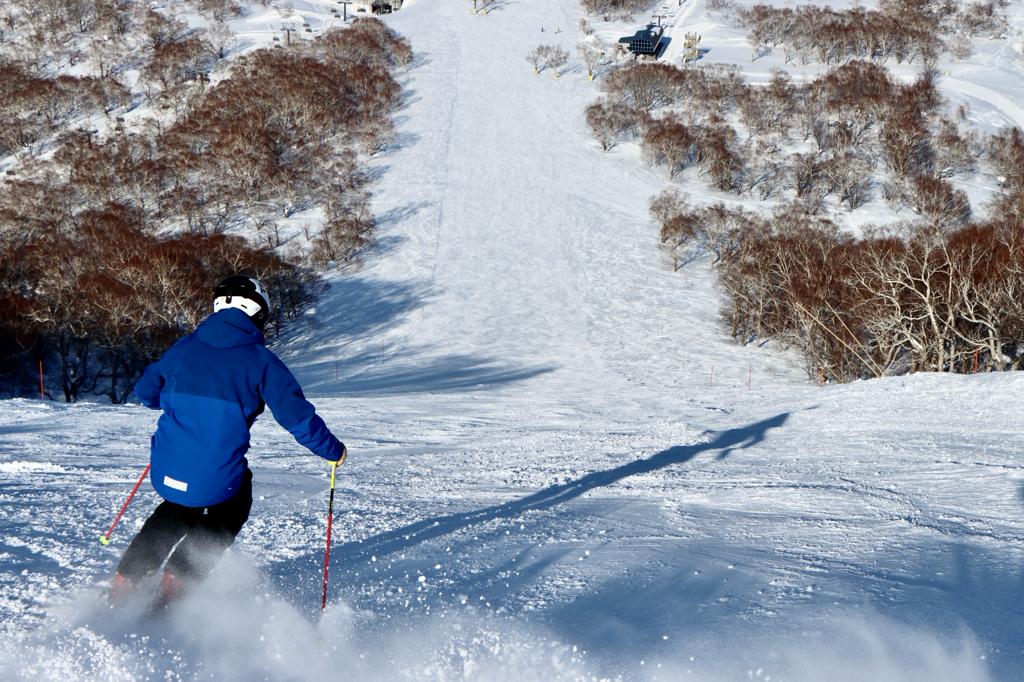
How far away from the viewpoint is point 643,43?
253 feet

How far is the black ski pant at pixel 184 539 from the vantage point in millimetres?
3467

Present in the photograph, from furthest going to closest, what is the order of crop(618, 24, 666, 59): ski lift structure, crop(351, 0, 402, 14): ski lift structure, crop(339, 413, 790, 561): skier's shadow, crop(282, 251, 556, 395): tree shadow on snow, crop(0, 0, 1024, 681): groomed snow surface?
1. crop(351, 0, 402, 14): ski lift structure
2. crop(618, 24, 666, 59): ski lift structure
3. crop(282, 251, 556, 395): tree shadow on snow
4. crop(339, 413, 790, 561): skier's shadow
5. crop(0, 0, 1024, 681): groomed snow surface

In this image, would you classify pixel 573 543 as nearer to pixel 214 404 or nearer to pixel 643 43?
pixel 214 404

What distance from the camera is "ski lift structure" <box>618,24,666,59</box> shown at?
3027 inches

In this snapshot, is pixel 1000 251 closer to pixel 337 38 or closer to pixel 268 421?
pixel 268 421

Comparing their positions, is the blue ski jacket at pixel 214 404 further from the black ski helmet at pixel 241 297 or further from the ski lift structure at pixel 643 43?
the ski lift structure at pixel 643 43

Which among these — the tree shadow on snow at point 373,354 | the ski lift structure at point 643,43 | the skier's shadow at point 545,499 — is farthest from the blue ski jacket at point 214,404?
the ski lift structure at point 643,43

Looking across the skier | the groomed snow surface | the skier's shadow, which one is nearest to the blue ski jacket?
the skier

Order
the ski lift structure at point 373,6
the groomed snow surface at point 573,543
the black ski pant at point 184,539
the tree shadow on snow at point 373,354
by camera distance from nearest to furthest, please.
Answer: the groomed snow surface at point 573,543
the black ski pant at point 184,539
the tree shadow on snow at point 373,354
the ski lift structure at point 373,6

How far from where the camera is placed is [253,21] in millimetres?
84438

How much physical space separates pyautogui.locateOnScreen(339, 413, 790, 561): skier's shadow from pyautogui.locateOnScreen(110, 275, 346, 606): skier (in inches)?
46.7

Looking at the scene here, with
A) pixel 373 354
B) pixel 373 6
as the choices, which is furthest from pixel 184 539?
pixel 373 6

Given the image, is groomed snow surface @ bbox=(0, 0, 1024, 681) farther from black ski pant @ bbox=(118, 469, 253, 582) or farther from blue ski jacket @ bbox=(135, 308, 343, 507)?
blue ski jacket @ bbox=(135, 308, 343, 507)

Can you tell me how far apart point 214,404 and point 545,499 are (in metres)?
3.71
